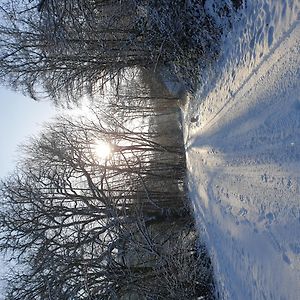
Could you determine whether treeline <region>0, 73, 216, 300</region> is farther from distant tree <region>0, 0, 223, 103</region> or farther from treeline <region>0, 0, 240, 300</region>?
distant tree <region>0, 0, 223, 103</region>

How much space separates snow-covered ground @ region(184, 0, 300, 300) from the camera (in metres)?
5.21

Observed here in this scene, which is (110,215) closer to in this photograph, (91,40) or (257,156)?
(91,40)

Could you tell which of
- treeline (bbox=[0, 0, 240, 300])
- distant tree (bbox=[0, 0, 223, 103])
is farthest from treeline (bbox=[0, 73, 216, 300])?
distant tree (bbox=[0, 0, 223, 103])

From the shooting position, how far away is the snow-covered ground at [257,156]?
5.21m

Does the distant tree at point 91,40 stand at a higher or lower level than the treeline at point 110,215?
higher

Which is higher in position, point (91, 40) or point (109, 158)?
point (91, 40)

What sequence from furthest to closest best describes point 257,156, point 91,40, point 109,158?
point 109,158 < point 91,40 < point 257,156

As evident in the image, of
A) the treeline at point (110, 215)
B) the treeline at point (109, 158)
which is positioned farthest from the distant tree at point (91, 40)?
the treeline at point (110, 215)

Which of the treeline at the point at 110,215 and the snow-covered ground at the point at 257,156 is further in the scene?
the treeline at the point at 110,215

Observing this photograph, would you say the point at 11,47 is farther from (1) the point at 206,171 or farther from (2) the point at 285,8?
(2) the point at 285,8

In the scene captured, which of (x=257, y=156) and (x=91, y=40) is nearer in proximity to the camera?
(x=257, y=156)

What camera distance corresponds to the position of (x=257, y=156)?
20.0 ft

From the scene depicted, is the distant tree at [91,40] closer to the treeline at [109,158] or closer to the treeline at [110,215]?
the treeline at [109,158]

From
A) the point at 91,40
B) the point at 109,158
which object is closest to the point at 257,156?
the point at 91,40
